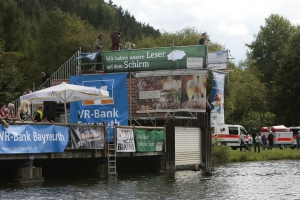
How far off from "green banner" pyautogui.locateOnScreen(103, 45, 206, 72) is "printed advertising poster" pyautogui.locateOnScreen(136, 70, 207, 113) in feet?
1.21

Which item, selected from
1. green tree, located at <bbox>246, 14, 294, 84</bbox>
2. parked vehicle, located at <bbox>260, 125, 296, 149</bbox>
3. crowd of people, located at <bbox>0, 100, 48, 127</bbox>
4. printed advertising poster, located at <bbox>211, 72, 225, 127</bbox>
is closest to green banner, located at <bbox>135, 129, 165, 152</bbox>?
printed advertising poster, located at <bbox>211, 72, 225, 127</bbox>

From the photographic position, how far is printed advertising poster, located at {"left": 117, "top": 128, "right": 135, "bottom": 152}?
2922cm

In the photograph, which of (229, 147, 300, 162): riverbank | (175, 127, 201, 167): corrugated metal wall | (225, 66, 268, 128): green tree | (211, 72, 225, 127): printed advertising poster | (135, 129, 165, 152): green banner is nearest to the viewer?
(135, 129, 165, 152): green banner

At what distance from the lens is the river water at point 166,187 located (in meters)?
20.9

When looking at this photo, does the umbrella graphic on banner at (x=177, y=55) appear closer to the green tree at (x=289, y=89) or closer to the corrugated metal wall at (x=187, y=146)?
the corrugated metal wall at (x=187, y=146)

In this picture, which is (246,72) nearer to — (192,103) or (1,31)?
(1,31)

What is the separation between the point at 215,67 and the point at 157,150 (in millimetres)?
5714

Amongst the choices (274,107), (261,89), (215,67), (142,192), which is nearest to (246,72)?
(261,89)

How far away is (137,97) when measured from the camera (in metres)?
34.0

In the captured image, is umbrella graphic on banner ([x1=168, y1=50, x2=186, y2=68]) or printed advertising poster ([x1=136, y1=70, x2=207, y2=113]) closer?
umbrella graphic on banner ([x1=168, y1=50, x2=186, y2=68])

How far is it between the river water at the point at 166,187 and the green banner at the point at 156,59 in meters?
5.70

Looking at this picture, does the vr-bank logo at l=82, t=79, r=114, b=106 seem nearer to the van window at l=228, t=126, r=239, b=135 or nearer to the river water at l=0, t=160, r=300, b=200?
the river water at l=0, t=160, r=300, b=200

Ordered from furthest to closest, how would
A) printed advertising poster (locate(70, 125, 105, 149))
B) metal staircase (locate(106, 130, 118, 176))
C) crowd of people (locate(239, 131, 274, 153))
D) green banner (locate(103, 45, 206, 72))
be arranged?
crowd of people (locate(239, 131, 274, 153))
green banner (locate(103, 45, 206, 72))
metal staircase (locate(106, 130, 118, 176))
printed advertising poster (locate(70, 125, 105, 149))

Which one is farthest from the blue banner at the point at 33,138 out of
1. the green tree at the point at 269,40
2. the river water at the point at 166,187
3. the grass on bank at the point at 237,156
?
the green tree at the point at 269,40
